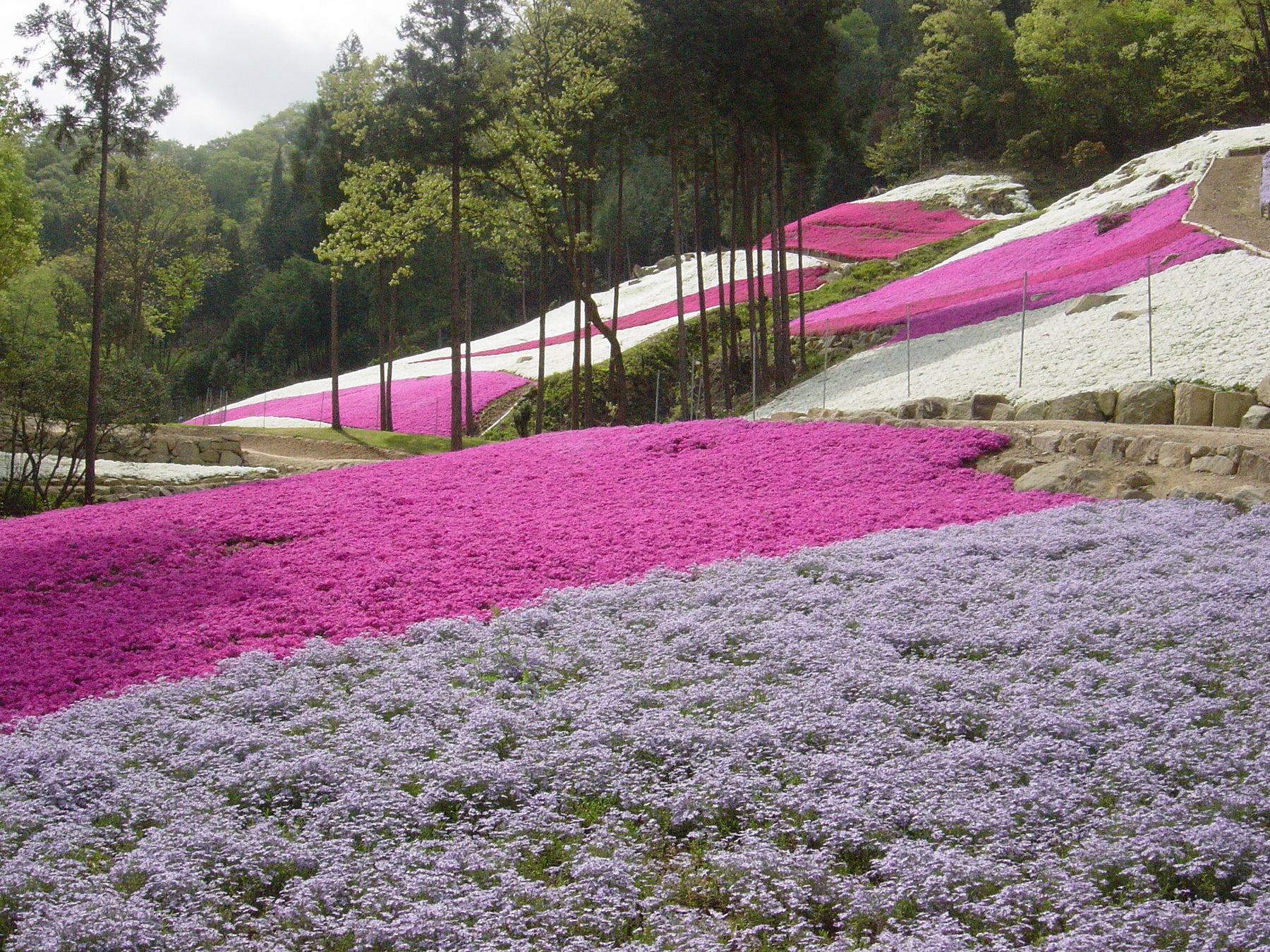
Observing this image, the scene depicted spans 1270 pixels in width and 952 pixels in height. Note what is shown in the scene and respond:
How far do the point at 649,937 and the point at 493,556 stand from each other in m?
8.22

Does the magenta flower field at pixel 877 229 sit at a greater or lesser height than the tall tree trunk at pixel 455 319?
greater

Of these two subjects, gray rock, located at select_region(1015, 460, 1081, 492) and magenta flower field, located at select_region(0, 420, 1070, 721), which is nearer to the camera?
magenta flower field, located at select_region(0, 420, 1070, 721)

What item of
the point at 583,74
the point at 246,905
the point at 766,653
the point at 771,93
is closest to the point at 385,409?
the point at 583,74

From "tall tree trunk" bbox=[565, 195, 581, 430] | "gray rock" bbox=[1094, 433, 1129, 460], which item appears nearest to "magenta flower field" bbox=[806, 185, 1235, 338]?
"tall tree trunk" bbox=[565, 195, 581, 430]

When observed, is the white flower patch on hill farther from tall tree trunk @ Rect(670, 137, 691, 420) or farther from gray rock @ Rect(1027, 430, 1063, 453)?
gray rock @ Rect(1027, 430, 1063, 453)

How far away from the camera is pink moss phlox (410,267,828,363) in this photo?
156 feet

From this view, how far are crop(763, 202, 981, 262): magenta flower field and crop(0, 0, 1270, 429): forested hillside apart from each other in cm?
511

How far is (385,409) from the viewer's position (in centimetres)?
4000

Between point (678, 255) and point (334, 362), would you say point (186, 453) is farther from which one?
point (678, 255)

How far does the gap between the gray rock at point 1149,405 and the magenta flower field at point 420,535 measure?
3435 mm

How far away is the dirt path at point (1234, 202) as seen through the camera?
89.6ft

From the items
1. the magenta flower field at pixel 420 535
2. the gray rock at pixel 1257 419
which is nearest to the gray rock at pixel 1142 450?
the magenta flower field at pixel 420 535

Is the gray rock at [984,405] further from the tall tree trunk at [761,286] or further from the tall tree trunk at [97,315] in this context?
the tall tree trunk at [97,315]

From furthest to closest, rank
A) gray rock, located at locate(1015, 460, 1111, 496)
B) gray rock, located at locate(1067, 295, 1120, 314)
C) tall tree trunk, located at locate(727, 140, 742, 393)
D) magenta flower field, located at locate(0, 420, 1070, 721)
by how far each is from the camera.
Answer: tall tree trunk, located at locate(727, 140, 742, 393)
gray rock, located at locate(1067, 295, 1120, 314)
gray rock, located at locate(1015, 460, 1111, 496)
magenta flower field, located at locate(0, 420, 1070, 721)
